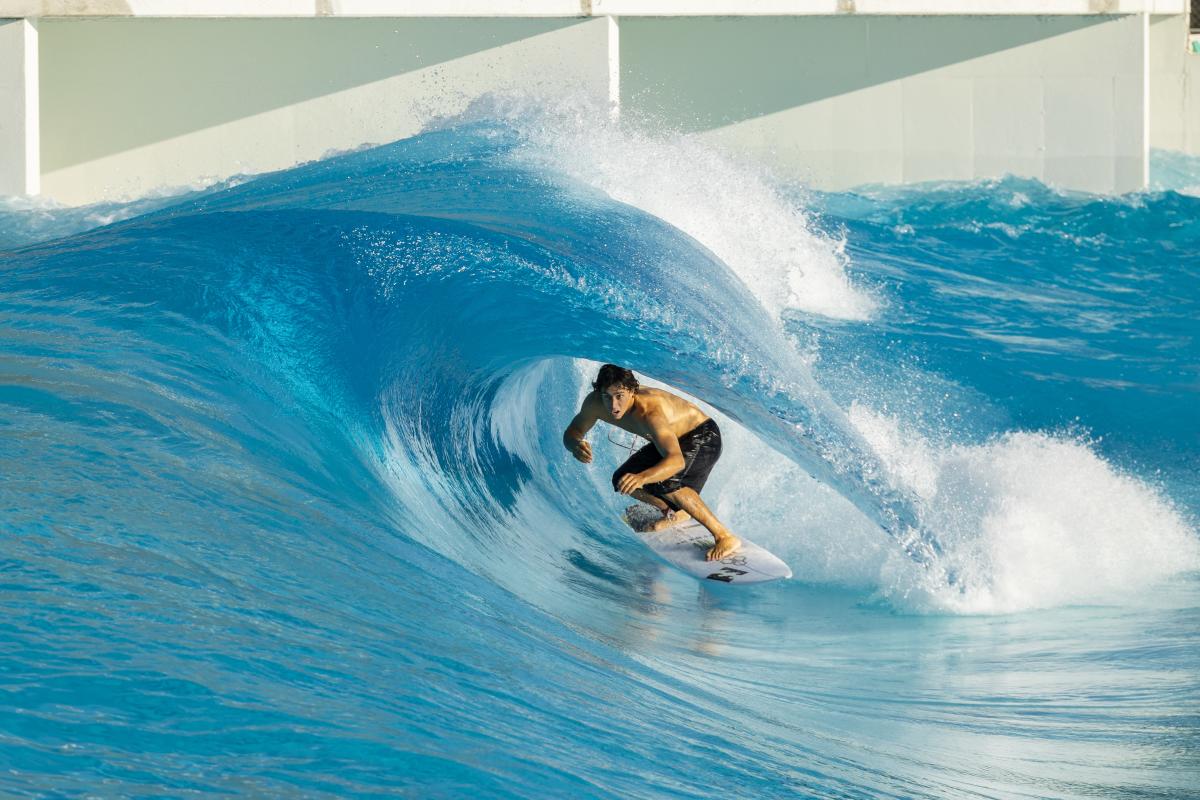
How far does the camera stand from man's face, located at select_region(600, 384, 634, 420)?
5.60 m

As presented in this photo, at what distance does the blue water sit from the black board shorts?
0.96ft

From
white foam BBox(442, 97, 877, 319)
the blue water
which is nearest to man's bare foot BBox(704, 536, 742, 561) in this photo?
the blue water

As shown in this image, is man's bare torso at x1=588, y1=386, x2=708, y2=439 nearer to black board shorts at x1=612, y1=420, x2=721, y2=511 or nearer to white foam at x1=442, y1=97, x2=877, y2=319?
black board shorts at x1=612, y1=420, x2=721, y2=511

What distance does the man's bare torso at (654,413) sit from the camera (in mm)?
5762

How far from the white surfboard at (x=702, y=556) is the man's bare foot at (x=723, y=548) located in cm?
2

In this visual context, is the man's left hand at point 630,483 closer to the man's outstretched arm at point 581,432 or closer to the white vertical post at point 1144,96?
the man's outstretched arm at point 581,432

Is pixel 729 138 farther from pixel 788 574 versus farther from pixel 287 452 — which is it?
pixel 287 452

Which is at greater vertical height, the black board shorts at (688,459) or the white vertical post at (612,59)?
the white vertical post at (612,59)

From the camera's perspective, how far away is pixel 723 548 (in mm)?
5918

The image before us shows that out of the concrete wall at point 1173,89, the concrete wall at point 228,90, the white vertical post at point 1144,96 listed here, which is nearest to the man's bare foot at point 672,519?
the concrete wall at point 228,90

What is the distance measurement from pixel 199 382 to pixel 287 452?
1.53 feet

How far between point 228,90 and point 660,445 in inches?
343

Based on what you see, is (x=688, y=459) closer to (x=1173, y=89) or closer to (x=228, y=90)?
(x=228, y=90)

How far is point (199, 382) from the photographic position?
469 centimetres
